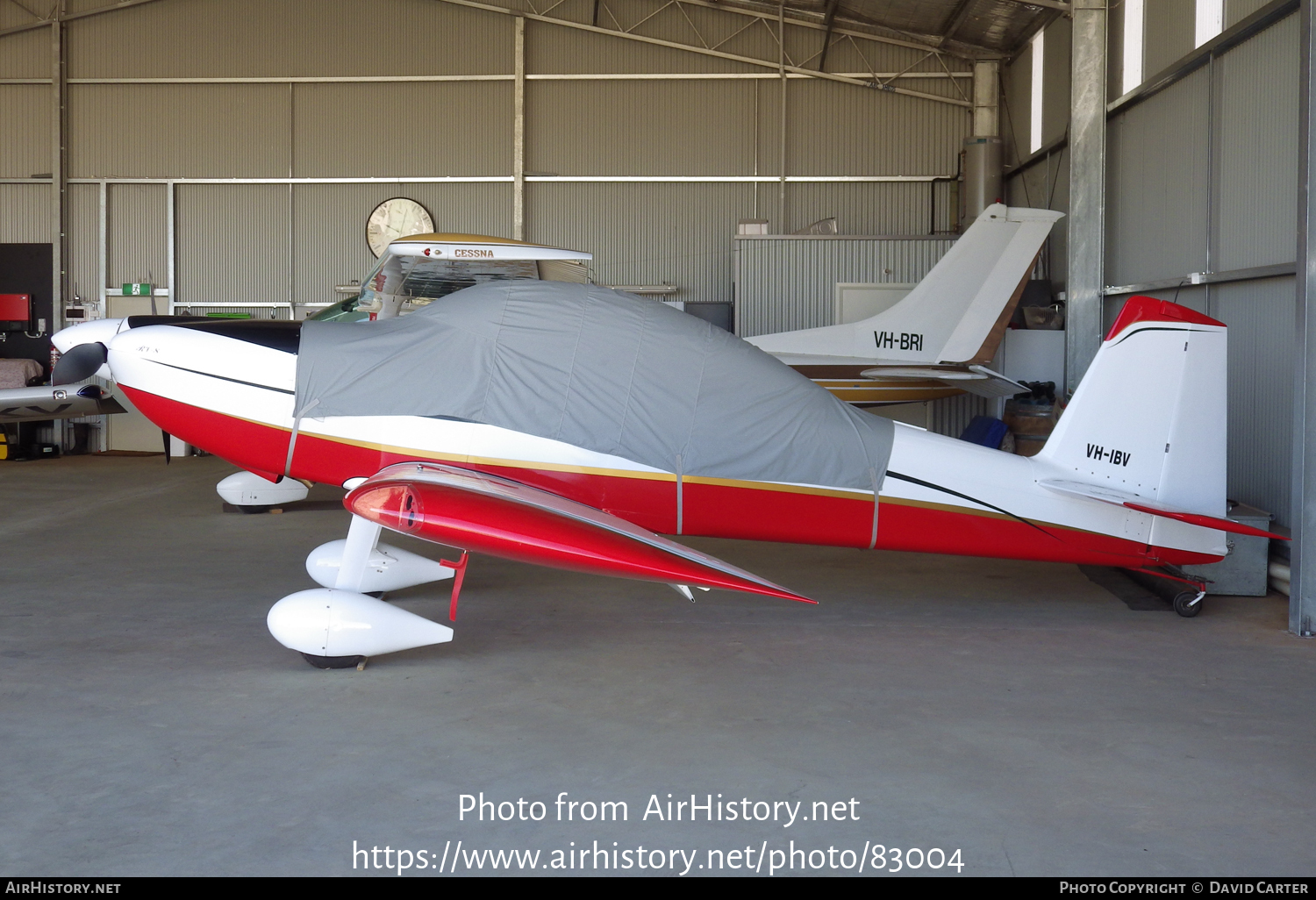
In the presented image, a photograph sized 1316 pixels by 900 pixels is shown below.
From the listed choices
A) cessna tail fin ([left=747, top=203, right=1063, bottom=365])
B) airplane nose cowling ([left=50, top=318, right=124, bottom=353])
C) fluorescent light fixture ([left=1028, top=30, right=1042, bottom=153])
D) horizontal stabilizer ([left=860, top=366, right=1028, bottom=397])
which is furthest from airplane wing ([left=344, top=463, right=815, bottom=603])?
fluorescent light fixture ([left=1028, top=30, right=1042, bottom=153])

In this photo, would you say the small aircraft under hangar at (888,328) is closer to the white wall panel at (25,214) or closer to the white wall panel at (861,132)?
the white wall panel at (861,132)

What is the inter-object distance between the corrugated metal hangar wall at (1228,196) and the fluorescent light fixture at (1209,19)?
0.10 metres

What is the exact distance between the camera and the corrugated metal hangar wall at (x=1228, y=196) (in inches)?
266

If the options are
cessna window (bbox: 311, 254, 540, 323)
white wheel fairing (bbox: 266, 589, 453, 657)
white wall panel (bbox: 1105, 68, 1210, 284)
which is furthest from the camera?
cessna window (bbox: 311, 254, 540, 323)

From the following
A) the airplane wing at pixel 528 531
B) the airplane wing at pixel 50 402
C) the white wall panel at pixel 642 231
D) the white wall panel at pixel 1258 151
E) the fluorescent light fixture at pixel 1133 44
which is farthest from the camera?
the white wall panel at pixel 642 231

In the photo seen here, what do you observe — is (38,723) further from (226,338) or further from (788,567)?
(788,567)

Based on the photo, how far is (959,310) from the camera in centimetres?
1020

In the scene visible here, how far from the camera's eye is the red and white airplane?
4793 millimetres

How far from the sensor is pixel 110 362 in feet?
16.8

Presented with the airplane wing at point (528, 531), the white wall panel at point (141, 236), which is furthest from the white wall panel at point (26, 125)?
the airplane wing at point (528, 531)

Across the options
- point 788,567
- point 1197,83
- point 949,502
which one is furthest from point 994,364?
point 949,502

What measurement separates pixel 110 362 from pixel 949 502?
13.6 feet

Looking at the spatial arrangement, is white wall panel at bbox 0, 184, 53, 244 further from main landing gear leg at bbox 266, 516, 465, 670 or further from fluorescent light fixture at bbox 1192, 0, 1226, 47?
fluorescent light fixture at bbox 1192, 0, 1226, 47

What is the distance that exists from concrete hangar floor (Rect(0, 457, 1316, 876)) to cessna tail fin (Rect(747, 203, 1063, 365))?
403cm
